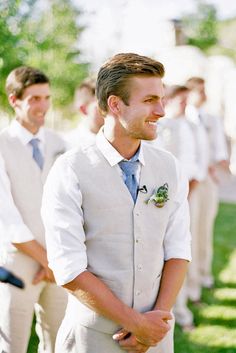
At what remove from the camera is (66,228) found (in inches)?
89.3

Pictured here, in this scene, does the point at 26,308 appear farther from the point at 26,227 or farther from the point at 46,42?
the point at 46,42

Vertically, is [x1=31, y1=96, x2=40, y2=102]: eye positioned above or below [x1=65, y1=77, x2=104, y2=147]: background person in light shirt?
above

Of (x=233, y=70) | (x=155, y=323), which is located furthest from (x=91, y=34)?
(x=233, y=70)

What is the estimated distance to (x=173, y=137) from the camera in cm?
544

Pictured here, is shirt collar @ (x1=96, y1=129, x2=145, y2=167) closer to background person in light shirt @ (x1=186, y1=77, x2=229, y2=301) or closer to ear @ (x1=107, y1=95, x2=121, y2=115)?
ear @ (x1=107, y1=95, x2=121, y2=115)

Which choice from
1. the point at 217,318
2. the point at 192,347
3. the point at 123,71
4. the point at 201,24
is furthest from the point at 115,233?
the point at 201,24

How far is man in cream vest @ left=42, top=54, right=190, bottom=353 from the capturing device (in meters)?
2.29

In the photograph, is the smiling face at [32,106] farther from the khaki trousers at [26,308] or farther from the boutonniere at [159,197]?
the boutonniere at [159,197]

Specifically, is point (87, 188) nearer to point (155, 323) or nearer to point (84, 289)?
point (84, 289)

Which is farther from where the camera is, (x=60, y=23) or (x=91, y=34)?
(x=91, y=34)

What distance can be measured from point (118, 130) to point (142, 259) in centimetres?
55

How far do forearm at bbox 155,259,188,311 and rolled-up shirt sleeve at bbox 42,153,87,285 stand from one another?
385 mm

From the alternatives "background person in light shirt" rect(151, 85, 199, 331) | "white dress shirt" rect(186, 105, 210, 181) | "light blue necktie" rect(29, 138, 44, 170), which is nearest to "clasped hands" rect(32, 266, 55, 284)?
"light blue necktie" rect(29, 138, 44, 170)

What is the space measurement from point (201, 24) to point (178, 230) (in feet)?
88.6
